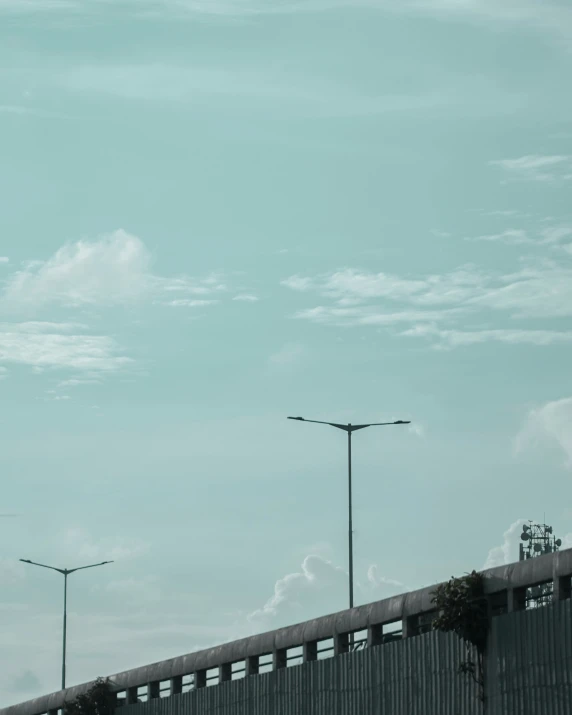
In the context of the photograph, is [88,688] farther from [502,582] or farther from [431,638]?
[502,582]

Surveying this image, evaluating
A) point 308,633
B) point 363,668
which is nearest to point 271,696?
point 308,633

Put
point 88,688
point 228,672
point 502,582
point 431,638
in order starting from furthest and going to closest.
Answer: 1. point 88,688
2. point 228,672
3. point 431,638
4. point 502,582

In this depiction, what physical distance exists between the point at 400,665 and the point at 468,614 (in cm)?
441

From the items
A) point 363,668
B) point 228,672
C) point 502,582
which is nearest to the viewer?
point 502,582

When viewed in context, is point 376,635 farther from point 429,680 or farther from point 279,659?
point 279,659

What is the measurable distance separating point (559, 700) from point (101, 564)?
212ft

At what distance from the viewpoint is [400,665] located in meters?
36.5

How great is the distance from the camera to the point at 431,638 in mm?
35062

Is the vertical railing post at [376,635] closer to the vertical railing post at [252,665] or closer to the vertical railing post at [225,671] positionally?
the vertical railing post at [252,665]

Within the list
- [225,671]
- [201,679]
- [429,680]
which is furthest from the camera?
[201,679]

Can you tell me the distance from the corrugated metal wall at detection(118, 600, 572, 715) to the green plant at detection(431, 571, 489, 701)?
1.01ft

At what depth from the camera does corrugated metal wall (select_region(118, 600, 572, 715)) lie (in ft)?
101

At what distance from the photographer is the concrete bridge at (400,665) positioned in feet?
101

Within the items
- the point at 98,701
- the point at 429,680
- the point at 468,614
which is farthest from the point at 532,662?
the point at 98,701
